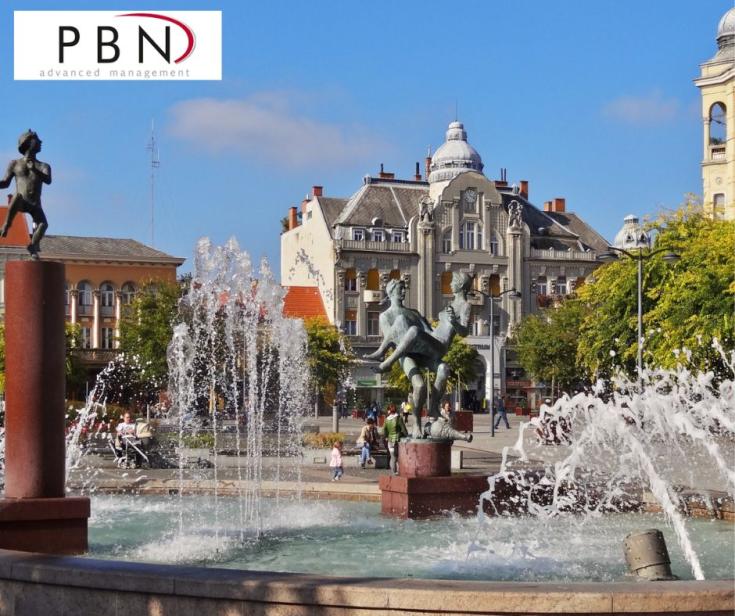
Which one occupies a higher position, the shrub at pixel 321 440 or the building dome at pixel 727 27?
the building dome at pixel 727 27

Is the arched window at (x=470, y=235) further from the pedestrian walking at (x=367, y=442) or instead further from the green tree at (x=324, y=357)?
the pedestrian walking at (x=367, y=442)

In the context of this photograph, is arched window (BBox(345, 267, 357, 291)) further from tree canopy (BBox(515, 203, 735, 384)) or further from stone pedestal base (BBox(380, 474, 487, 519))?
stone pedestal base (BBox(380, 474, 487, 519))

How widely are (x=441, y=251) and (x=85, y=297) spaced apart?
72.5 ft

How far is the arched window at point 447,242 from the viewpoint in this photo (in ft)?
250

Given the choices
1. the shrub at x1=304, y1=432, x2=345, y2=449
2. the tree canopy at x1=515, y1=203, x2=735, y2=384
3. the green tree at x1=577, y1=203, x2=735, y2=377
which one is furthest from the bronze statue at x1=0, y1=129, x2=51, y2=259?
the green tree at x1=577, y1=203, x2=735, y2=377

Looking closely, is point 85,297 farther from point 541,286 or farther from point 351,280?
point 541,286

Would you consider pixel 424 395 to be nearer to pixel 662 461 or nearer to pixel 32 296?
pixel 32 296

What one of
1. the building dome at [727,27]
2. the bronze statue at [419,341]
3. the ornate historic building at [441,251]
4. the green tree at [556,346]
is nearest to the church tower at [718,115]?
the building dome at [727,27]

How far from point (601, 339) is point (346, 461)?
18.3 metres

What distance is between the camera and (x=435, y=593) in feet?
22.8

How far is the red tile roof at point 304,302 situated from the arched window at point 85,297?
12.1 meters

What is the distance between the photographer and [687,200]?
4338cm

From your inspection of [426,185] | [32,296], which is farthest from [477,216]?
[32,296]

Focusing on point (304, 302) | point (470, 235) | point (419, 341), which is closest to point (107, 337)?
point (304, 302)
